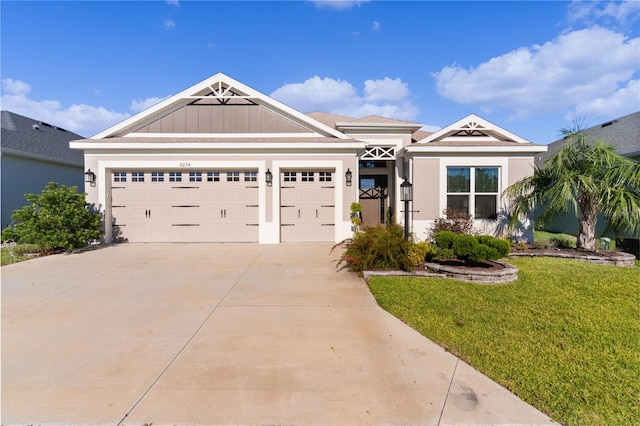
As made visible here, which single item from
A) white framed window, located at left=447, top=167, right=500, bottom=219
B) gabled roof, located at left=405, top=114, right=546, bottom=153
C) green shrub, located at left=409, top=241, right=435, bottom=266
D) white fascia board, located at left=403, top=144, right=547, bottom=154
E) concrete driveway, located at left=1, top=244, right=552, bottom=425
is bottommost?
concrete driveway, located at left=1, top=244, right=552, bottom=425

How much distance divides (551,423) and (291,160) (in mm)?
9191

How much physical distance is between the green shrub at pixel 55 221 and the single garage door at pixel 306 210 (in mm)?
6182

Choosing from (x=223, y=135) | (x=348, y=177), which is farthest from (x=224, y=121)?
(x=348, y=177)

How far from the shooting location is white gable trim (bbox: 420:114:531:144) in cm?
1061

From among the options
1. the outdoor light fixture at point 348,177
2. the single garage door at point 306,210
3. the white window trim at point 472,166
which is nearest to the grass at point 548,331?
the white window trim at point 472,166

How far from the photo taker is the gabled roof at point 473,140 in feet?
32.9

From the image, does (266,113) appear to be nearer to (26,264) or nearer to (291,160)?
(291,160)

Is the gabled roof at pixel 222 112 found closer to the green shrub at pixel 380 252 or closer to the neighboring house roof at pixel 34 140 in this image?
the neighboring house roof at pixel 34 140

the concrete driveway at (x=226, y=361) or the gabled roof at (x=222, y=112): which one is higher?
the gabled roof at (x=222, y=112)

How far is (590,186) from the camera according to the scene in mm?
7688

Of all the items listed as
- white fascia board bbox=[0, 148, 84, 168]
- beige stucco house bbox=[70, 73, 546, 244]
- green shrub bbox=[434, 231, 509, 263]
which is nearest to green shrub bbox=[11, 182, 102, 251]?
beige stucco house bbox=[70, 73, 546, 244]

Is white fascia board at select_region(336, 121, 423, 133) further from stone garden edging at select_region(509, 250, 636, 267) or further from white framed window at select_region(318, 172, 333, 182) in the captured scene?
stone garden edging at select_region(509, 250, 636, 267)

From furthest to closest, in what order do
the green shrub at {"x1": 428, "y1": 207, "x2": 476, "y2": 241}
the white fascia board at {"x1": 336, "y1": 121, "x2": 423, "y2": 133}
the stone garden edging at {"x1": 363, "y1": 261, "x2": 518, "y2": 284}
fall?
the white fascia board at {"x1": 336, "y1": 121, "x2": 423, "y2": 133}, the green shrub at {"x1": 428, "y1": 207, "x2": 476, "y2": 241}, the stone garden edging at {"x1": 363, "y1": 261, "x2": 518, "y2": 284}

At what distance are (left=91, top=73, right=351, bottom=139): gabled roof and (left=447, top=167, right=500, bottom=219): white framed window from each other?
4.38 m
